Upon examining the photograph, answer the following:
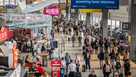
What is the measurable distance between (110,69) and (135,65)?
724cm

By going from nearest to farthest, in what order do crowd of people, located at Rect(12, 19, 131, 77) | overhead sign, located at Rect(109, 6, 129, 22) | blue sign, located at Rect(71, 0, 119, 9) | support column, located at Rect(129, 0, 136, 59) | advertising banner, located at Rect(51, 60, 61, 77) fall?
advertising banner, located at Rect(51, 60, 61, 77)
crowd of people, located at Rect(12, 19, 131, 77)
blue sign, located at Rect(71, 0, 119, 9)
support column, located at Rect(129, 0, 136, 59)
overhead sign, located at Rect(109, 6, 129, 22)

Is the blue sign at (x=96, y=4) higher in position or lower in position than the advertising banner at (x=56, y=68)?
higher

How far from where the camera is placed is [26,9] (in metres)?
23.5

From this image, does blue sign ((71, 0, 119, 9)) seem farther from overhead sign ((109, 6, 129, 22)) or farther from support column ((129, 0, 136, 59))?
overhead sign ((109, 6, 129, 22))

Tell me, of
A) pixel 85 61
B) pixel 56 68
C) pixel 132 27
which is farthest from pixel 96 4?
pixel 132 27

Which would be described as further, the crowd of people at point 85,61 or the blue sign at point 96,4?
the blue sign at point 96,4

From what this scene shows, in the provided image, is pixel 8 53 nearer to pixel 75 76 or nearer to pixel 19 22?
pixel 75 76

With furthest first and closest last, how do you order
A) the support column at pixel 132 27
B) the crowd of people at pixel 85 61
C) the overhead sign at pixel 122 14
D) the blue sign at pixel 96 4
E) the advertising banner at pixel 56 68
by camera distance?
the overhead sign at pixel 122 14
the support column at pixel 132 27
the blue sign at pixel 96 4
the crowd of people at pixel 85 61
the advertising banner at pixel 56 68

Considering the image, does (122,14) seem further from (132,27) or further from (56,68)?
(56,68)

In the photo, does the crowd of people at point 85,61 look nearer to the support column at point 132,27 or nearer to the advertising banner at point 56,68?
the advertising banner at point 56,68

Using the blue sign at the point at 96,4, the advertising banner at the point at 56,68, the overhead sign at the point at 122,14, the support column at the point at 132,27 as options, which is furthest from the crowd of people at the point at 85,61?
the blue sign at the point at 96,4

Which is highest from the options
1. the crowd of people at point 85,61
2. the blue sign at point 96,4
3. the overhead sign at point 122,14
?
the blue sign at point 96,4

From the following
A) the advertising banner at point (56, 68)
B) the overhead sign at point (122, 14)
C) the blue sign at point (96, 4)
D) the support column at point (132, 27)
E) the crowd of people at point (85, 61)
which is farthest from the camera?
the overhead sign at point (122, 14)

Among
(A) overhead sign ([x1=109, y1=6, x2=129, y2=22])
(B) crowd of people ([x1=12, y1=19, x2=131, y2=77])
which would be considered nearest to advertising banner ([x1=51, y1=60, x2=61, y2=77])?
(B) crowd of people ([x1=12, y1=19, x2=131, y2=77])
